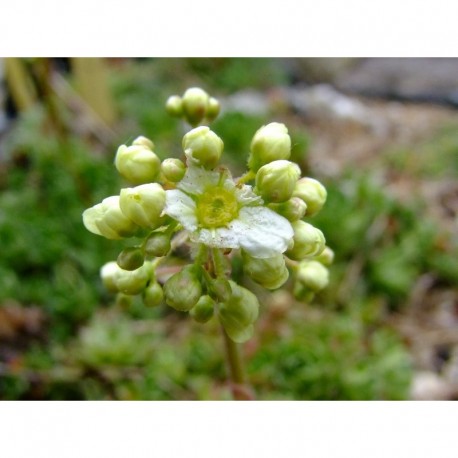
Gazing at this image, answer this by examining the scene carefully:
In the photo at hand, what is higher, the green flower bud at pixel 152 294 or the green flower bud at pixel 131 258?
the green flower bud at pixel 131 258

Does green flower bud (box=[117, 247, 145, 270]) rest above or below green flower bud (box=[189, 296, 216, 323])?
above

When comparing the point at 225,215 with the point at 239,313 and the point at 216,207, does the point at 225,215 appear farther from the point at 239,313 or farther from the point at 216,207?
the point at 239,313

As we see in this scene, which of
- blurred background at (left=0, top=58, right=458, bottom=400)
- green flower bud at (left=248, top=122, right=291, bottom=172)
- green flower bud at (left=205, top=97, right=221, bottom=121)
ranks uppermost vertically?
green flower bud at (left=205, top=97, right=221, bottom=121)

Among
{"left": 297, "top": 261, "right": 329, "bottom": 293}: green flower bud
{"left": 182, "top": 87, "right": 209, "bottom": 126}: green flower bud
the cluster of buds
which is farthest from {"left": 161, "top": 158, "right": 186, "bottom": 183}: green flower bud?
{"left": 297, "top": 261, "right": 329, "bottom": 293}: green flower bud

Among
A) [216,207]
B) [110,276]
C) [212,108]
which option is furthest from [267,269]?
[212,108]

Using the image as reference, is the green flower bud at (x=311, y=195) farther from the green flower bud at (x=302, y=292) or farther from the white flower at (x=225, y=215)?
the green flower bud at (x=302, y=292)

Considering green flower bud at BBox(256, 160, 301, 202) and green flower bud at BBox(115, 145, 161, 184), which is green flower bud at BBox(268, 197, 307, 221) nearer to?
green flower bud at BBox(256, 160, 301, 202)

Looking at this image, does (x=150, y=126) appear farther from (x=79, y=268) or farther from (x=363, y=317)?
(x=363, y=317)

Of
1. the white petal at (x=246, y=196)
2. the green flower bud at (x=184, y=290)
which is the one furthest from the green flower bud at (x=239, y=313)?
the white petal at (x=246, y=196)
